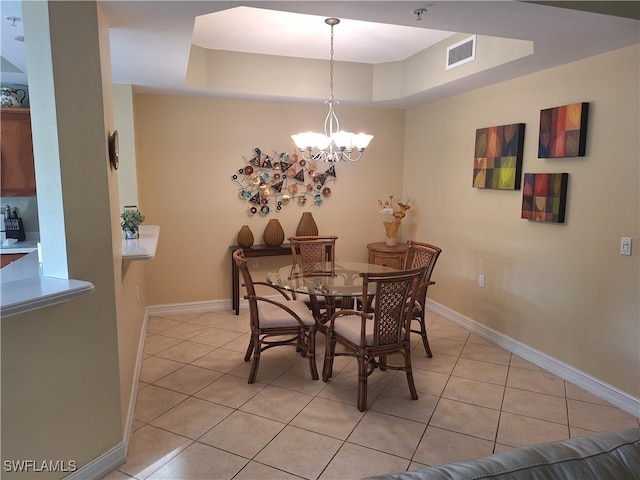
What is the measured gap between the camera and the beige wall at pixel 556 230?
2.75m

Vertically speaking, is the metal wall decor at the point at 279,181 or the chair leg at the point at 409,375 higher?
the metal wall decor at the point at 279,181

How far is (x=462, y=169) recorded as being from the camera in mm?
4203

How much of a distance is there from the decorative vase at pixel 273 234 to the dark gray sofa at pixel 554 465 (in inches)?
143

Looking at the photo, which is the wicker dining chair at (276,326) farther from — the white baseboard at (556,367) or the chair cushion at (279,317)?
the white baseboard at (556,367)

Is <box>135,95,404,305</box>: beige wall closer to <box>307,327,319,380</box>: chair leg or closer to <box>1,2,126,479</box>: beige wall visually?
<box>307,327,319,380</box>: chair leg

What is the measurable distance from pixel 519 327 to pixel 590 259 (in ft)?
2.97

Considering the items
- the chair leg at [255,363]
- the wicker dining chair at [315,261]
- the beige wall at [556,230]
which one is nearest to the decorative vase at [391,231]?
the beige wall at [556,230]

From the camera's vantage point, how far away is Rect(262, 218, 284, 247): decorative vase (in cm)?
462

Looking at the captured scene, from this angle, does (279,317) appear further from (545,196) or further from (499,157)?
(499,157)

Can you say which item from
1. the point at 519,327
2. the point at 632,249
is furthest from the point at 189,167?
the point at 632,249

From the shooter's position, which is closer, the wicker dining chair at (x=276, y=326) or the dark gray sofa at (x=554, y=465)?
the dark gray sofa at (x=554, y=465)

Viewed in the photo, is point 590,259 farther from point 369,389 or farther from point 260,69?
point 260,69

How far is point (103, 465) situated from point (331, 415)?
4.19ft

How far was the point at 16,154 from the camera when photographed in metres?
3.93
